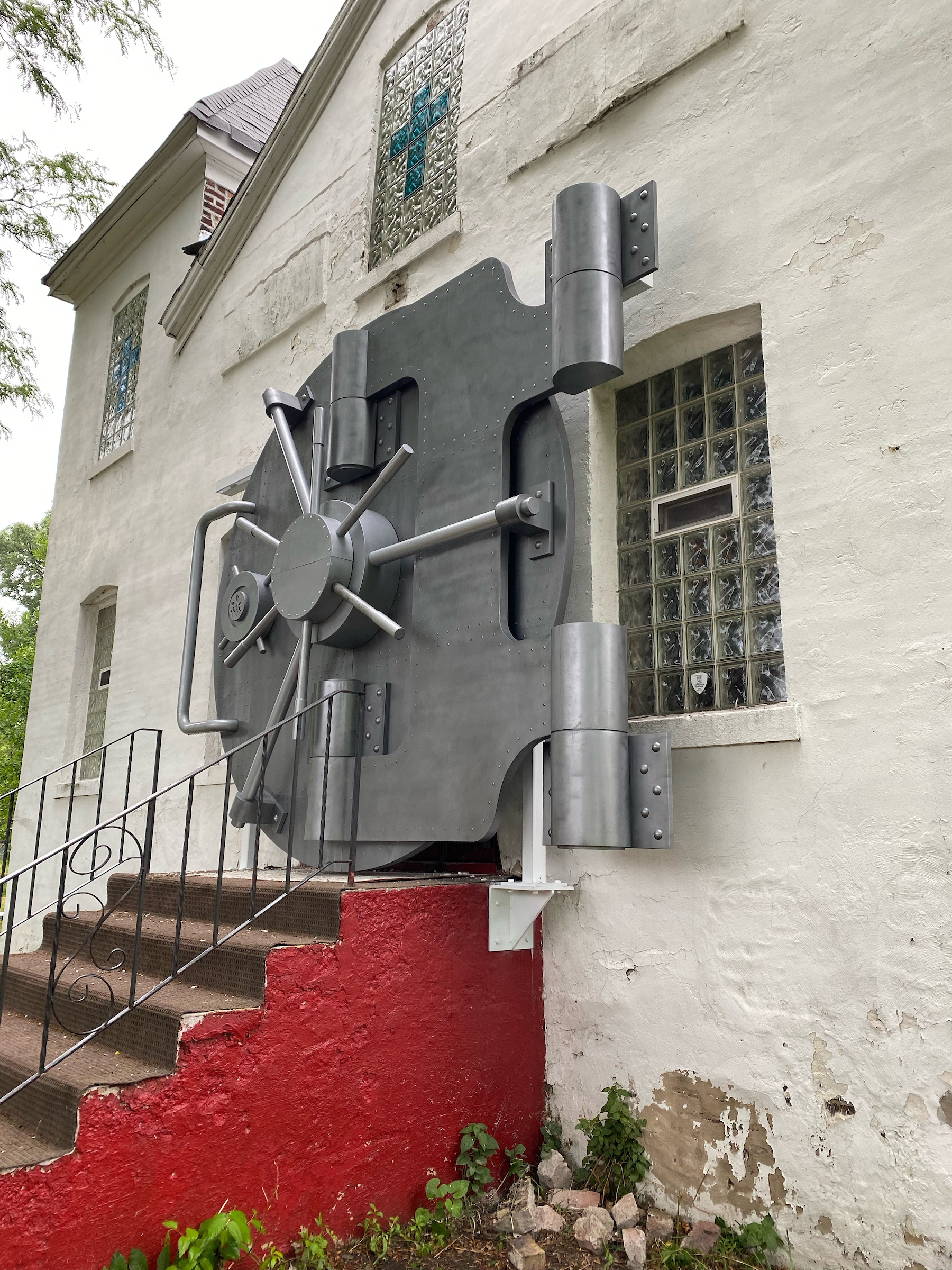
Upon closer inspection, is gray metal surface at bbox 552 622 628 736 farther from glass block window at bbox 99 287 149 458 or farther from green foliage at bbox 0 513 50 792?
green foliage at bbox 0 513 50 792

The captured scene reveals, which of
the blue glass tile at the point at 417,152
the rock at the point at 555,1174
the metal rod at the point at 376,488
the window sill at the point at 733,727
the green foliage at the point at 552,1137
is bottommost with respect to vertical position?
the rock at the point at 555,1174

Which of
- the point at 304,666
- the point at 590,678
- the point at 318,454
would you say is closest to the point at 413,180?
the point at 318,454

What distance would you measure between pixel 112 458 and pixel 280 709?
204 inches

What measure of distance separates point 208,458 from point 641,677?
4.80m

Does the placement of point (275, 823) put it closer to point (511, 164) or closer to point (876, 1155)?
point (876, 1155)

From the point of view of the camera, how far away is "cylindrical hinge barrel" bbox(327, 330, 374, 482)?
541 centimetres

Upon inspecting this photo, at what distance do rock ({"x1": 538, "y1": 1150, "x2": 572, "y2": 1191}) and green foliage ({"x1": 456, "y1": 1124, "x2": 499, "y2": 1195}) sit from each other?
21 centimetres

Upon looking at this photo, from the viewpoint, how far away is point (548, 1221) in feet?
11.7

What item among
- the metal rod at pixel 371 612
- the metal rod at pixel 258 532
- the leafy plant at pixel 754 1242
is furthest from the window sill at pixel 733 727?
the metal rod at pixel 258 532

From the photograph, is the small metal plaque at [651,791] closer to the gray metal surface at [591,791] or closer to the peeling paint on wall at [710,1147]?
the gray metal surface at [591,791]

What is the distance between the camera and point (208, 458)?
786cm

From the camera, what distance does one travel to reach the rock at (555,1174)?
386 centimetres

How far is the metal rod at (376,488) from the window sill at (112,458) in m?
4.97

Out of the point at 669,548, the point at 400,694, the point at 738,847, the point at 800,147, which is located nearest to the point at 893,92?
the point at 800,147
